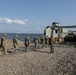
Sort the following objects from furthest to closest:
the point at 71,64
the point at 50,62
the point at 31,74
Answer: the point at 50,62
the point at 71,64
the point at 31,74

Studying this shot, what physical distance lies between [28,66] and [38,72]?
1.40 metres

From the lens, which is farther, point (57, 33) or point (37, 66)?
point (57, 33)

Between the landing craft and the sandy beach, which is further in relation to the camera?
the landing craft

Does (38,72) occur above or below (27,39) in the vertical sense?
below

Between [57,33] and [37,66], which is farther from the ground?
[57,33]

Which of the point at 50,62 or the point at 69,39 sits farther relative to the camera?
the point at 69,39

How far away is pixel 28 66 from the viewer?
52.2ft

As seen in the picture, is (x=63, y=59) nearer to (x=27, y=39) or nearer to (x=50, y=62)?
(x=50, y=62)

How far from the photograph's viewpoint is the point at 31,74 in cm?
1448

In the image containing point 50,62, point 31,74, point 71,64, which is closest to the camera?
point 31,74

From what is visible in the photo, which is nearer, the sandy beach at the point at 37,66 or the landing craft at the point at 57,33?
the sandy beach at the point at 37,66

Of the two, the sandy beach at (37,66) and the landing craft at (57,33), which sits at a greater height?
the landing craft at (57,33)

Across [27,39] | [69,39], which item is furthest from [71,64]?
[69,39]

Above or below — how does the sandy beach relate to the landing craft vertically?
below
